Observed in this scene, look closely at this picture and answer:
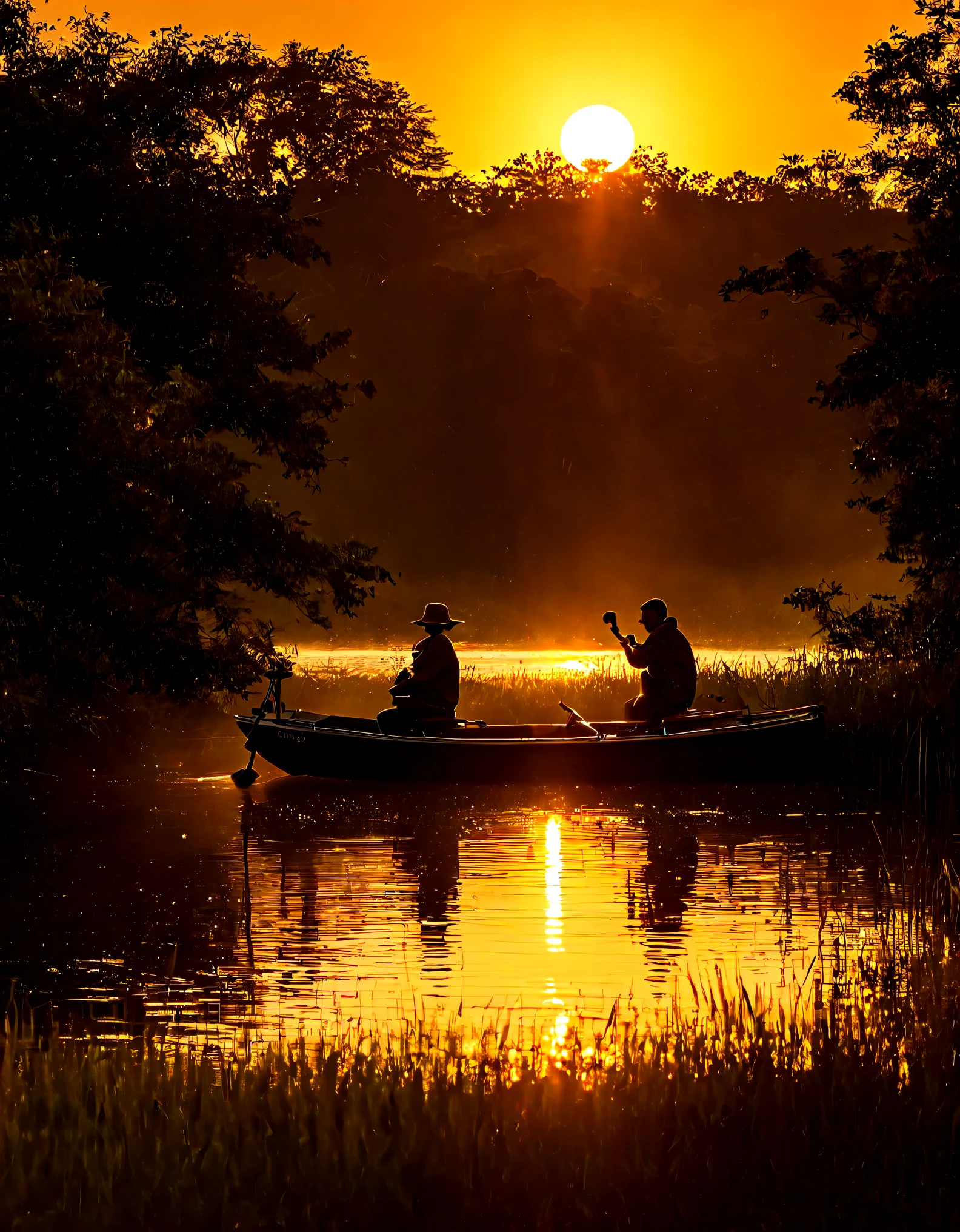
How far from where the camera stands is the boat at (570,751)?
68.4ft

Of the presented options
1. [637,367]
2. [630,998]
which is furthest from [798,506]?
[630,998]

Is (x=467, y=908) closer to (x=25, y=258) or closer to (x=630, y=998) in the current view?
(x=630, y=998)

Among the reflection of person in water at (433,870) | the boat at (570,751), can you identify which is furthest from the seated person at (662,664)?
the reflection of person in water at (433,870)

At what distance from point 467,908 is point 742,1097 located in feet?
22.3

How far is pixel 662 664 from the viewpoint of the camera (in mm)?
21484

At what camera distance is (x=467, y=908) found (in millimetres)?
13789

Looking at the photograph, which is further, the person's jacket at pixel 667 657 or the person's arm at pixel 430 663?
the person's arm at pixel 430 663

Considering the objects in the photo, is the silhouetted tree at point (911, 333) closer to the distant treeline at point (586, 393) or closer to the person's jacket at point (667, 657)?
the person's jacket at point (667, 657)

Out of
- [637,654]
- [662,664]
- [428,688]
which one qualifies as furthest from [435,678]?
[662,664]

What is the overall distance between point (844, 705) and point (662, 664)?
233 centimetres

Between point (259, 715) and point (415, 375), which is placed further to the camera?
point (415, 375)

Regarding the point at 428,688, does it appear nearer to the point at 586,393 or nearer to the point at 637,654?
the point at 637,654

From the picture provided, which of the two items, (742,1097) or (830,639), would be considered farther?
(830,639)

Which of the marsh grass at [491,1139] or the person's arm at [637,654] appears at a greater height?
the person's arm at [637,654]
